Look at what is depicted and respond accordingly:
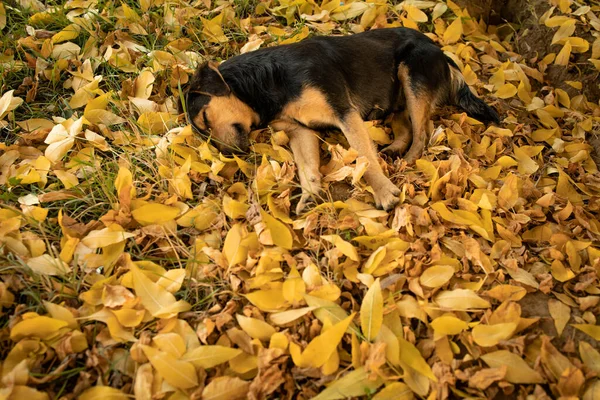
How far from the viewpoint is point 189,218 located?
2.36 metres

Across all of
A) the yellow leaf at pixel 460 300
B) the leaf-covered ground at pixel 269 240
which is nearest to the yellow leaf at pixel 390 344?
the leaf-covered ground at pixel 269 240

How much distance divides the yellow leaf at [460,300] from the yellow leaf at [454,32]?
2.37 meters

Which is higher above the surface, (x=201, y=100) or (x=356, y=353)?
(x=201, y=100)

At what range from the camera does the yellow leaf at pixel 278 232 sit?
2160mm

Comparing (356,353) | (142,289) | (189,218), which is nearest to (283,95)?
(189,218)

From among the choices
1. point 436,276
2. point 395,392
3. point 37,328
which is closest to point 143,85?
point 37,328

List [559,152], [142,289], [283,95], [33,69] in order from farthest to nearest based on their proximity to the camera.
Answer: [33,69] < [559,152] < [283,95] < [142,289]

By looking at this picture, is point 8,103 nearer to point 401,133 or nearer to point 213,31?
point 213,31

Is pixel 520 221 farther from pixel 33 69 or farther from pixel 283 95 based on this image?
pixel 33 69

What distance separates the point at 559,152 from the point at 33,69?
3.64m

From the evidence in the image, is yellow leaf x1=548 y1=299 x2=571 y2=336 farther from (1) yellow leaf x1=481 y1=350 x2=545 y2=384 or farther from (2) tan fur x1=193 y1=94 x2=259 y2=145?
(2) tan fur x1=193 y1=94 x2=259 y2=145

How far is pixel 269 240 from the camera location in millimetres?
2180

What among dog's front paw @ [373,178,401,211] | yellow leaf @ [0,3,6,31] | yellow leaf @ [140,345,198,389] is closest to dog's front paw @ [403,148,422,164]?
dog's front paw @ [373,178,401,211]

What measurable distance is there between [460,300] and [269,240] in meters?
0.91
